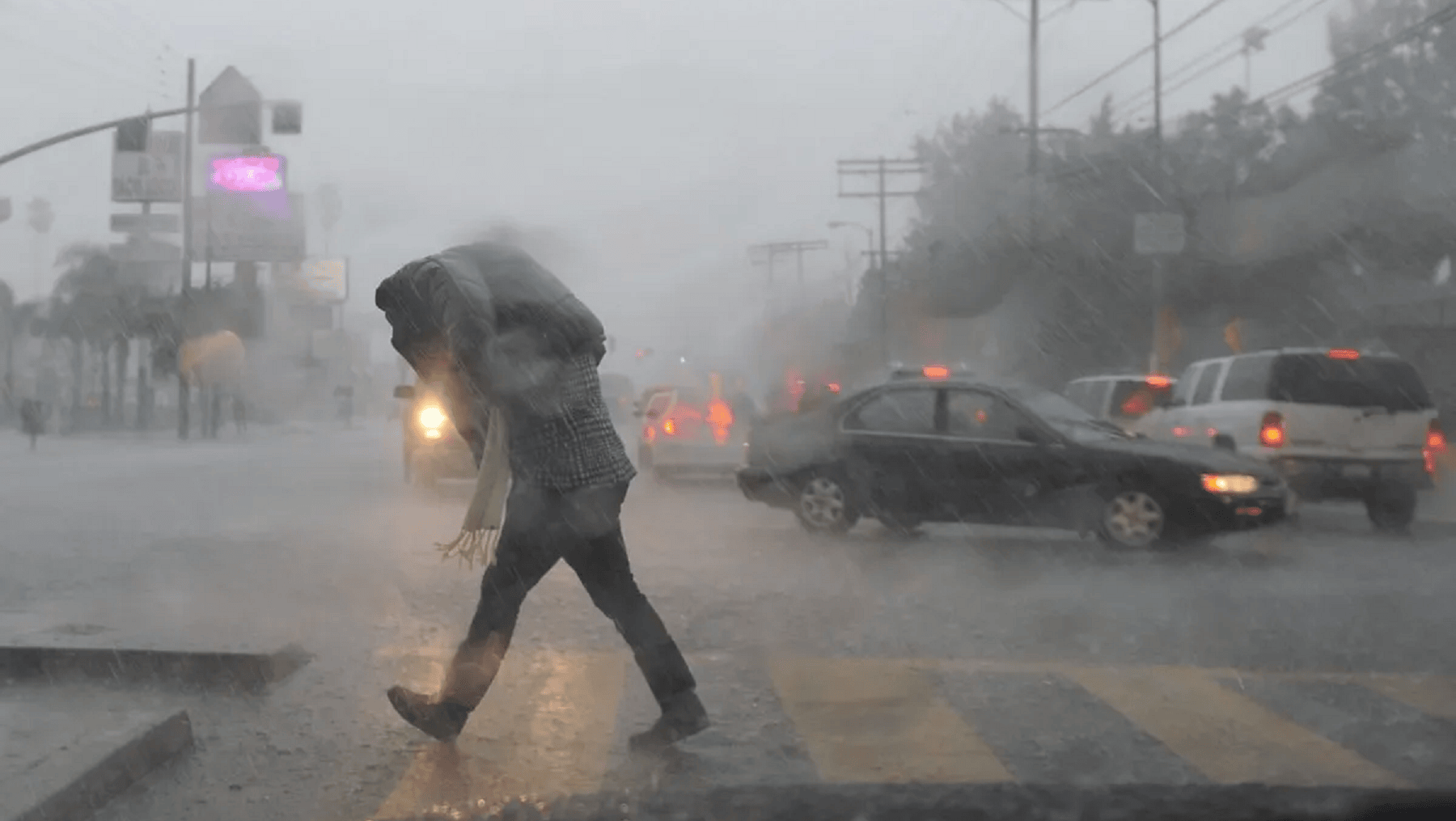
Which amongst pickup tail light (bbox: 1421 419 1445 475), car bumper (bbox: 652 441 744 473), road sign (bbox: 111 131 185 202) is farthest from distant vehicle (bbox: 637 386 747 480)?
road sign (bbox: 111 131 185 202)

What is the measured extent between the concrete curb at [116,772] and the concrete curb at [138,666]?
879 millimetres

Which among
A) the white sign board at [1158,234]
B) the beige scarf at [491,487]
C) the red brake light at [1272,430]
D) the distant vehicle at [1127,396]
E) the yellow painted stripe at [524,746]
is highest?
the white sign board at [1158,234]

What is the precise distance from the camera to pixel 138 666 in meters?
6.65

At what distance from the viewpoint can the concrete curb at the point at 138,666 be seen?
6605 mm

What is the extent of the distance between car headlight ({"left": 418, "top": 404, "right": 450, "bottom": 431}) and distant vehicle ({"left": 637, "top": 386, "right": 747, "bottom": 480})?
3.15 m

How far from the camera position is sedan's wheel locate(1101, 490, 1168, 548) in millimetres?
11992

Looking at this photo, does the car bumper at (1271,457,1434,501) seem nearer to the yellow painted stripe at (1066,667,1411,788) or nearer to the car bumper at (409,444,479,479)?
the yellow painted stripe at (1066,667,1411,788)

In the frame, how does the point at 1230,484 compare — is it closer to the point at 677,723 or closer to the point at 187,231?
the point at 677,723

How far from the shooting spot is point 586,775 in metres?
5.04

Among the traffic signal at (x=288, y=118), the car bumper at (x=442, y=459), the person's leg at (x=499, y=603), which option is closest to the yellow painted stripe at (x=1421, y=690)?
the person's leg at (x=499, y=603)

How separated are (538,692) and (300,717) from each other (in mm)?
959

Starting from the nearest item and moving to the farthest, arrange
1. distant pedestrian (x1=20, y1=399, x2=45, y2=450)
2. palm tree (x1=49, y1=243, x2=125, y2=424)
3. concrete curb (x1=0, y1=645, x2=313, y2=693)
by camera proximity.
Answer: concrete curb (x1=0, y1=645, x2=313, y2=693) < distant pedestrian (x1=20, y1=399, x2=45, y2=450) < palm tree (x1=49, y1=243, x2=125, y2=424)

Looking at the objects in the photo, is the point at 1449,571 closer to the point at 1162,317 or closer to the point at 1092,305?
the point at 1162,317

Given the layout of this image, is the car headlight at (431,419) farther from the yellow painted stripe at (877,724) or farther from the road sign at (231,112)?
the yellow painted stripe at (877,724)
